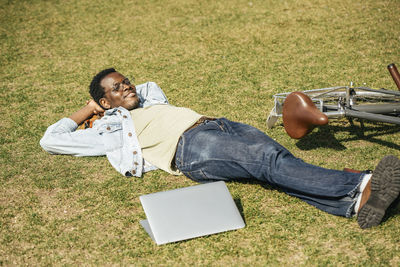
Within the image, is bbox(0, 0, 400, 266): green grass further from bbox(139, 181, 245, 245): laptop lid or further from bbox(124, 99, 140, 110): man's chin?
bbox(124, 99, 140, 110): man's chin

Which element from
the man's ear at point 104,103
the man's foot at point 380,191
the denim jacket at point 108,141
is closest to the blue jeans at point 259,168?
the man's foot at point 380,191

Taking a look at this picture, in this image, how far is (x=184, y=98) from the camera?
5.94 meters

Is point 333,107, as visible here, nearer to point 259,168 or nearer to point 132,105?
point 259,168

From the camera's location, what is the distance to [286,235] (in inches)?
138

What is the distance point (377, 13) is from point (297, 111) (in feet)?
17.9

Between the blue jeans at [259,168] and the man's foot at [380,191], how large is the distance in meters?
0.14

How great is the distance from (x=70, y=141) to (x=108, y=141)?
40 cm

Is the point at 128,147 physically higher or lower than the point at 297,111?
lower

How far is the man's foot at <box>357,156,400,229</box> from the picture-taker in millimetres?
3145

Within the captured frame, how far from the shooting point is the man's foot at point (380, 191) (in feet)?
10.3

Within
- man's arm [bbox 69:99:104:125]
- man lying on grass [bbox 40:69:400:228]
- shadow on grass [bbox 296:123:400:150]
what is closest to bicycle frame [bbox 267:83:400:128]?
shadow on grass [bbox 296:123:400:150]

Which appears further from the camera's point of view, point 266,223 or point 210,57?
point 210,57

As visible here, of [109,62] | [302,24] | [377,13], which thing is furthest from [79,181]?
[377,13]

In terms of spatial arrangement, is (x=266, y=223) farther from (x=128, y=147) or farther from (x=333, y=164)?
(x=128, y=147)
